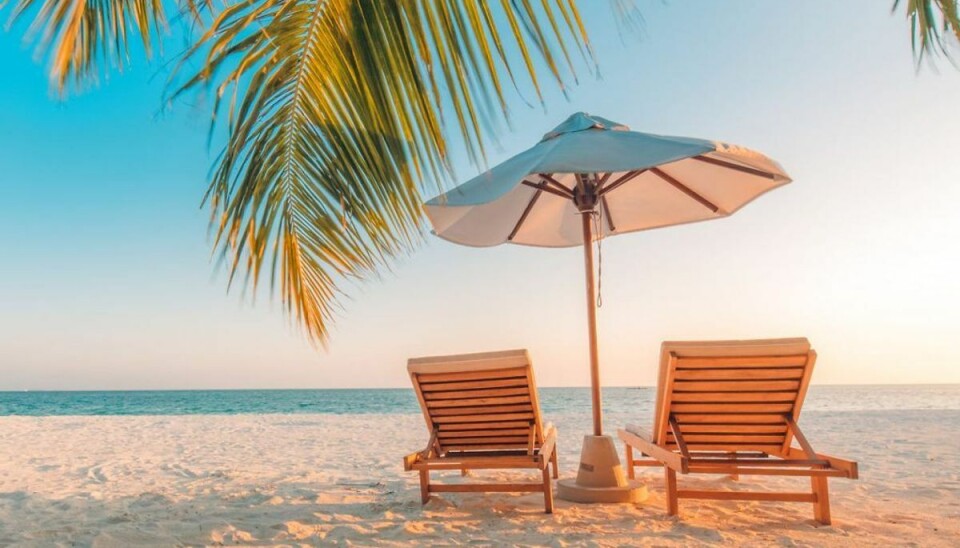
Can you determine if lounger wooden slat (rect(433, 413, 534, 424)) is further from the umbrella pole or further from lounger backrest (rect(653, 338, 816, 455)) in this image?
lounger backrest (rect(653, 338, 816, 455))

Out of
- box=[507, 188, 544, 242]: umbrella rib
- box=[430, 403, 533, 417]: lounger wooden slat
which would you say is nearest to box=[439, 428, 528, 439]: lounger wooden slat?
box=[430, 403, 533, 417]: lounger wooden slat

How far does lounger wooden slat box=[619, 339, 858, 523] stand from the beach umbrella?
1.42 feet

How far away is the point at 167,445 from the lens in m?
7.43

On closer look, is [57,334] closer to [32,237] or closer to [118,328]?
[118,328]

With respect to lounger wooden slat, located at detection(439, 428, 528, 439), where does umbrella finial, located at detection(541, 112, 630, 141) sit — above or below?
above

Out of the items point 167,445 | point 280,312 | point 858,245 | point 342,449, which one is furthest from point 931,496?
point 858,245

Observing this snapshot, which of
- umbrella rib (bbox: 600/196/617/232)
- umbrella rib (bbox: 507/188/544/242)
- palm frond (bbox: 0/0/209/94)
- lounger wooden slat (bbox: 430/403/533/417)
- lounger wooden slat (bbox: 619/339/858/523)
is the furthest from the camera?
→ umbrella rib (bbox: 600/196/617/232)

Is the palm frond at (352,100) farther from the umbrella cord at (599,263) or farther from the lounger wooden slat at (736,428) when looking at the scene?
the lounger wooden slat at (736,428)

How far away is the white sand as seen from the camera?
2.64m

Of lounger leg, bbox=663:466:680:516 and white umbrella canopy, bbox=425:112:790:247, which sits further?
lounger leg, bbox=663:466:680:516

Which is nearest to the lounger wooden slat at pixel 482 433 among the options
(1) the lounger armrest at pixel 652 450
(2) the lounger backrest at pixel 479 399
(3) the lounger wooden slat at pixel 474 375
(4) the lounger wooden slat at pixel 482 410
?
(2) the lounger backrest at pixel 479 399

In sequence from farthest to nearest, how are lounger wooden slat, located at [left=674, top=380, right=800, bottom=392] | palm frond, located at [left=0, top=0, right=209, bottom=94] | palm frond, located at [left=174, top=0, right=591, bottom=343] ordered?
lounger wooden slat, located at [left=674, top=380, right=800, bottom=392]
palm frond, located at [left=0, top=0, right=209, bottom=94]
palm frond, located at [left=174, top=0, right=591, bottom=343]

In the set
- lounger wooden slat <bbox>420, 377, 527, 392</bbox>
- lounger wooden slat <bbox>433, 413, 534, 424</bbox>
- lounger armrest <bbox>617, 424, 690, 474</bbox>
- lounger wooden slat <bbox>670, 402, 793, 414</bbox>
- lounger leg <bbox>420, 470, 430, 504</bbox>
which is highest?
lounger wooden slat <bbox>420, 377, 527, 392</bbox>

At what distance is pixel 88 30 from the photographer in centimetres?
161
